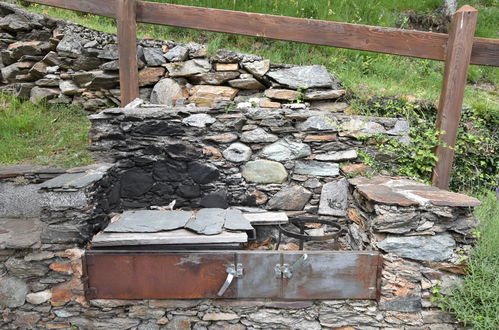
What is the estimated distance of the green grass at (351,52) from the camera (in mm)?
4121

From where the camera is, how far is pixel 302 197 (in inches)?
135

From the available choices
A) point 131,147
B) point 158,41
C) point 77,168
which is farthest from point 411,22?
point 77,168

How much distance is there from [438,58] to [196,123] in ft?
7.63

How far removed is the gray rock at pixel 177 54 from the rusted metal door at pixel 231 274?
235cm

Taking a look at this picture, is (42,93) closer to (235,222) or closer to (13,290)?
(13,290)

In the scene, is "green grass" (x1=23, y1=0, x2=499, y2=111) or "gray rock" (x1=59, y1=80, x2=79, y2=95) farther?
"gray rock" (x1=59, y1=80, x2=79, y2=95)

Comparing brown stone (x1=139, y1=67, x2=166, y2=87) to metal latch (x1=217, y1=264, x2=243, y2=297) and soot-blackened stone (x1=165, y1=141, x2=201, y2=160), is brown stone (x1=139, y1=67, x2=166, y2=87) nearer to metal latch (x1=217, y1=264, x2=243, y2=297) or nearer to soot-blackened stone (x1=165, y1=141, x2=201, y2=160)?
soot-blackened stone (x1=165, y1=141, x2=201, y2=160)

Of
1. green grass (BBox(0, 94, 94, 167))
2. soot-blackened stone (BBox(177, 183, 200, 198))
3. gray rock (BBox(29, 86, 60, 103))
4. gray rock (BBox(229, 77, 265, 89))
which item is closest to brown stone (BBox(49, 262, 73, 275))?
green grass (BBox(0, 94, 94, 167))

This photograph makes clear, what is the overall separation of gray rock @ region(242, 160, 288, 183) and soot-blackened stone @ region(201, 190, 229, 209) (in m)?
0.28

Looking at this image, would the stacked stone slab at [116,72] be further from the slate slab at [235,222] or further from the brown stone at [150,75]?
the slate slab at [235,222]

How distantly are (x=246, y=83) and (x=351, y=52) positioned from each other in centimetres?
194

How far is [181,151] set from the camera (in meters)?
3.28

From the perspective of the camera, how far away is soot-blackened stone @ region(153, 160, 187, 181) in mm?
3291

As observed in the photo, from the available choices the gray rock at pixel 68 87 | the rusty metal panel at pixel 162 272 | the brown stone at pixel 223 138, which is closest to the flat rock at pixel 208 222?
the rusty metal panel at pixel 162 272
